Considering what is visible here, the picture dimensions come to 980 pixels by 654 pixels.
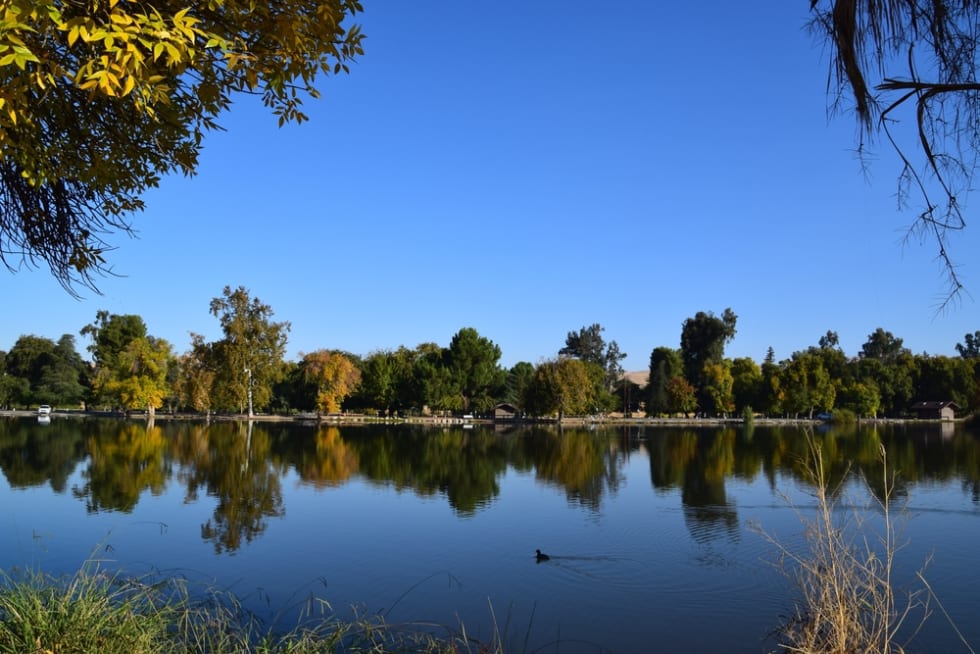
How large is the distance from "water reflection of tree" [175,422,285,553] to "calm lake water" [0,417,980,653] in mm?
100

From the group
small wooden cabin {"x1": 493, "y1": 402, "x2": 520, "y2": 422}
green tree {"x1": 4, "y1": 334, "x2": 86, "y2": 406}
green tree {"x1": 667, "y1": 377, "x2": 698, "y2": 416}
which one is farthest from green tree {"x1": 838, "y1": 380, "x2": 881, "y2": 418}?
green tree {"x1": 4, "y1": 334, "x2": 86, "y2": 406}

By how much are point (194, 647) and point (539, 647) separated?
15.4 ft

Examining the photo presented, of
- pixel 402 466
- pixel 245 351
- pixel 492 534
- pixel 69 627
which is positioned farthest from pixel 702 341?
pixel 69 627

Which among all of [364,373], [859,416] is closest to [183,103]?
[364,373]

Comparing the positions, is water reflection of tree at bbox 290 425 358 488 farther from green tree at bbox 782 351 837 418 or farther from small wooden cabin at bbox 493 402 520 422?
green tree at bbox 782 351 837 418

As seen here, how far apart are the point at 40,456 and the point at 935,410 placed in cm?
8326

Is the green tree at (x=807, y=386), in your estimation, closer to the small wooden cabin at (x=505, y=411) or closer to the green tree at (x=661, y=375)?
the green tree at (x=661, y=375)

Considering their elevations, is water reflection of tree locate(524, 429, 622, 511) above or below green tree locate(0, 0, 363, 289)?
below

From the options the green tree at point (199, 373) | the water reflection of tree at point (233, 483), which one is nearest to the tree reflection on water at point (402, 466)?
the water reflection of tree at point (233, 483)

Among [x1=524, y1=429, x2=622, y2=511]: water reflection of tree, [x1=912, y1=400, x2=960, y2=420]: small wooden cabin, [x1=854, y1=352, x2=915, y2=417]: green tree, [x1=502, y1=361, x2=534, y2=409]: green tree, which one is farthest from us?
[x1=854, y1=352, x2=915, y2=417]: green tree

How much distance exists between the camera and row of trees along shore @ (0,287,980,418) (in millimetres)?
55688

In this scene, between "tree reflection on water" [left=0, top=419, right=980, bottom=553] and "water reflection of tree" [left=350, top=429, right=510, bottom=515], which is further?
"water reflection of tree" [left=350, top=429, right=510, bottom=515]

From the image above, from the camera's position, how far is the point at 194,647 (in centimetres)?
474

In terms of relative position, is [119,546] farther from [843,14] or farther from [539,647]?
[843,14]
